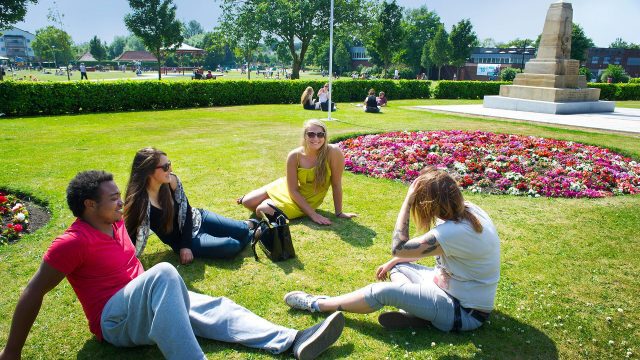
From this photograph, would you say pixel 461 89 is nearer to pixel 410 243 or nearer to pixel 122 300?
pixel 410 243

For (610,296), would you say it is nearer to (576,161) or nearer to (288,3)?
(576,161)

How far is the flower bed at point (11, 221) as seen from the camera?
516 centimetres

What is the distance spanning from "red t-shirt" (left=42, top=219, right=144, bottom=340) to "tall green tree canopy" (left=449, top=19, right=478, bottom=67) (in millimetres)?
58836

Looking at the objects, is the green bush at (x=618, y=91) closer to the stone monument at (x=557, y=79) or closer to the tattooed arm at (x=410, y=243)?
the stone monument at (x=557, y=79)

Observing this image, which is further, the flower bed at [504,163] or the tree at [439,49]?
the tree at [439,49]

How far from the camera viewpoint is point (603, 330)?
140 inches

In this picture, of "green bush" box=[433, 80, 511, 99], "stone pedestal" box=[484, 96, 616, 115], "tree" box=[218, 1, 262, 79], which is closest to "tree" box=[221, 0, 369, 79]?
"tree" box=[218, 1, 262, 79]

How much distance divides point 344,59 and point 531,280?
8511cm

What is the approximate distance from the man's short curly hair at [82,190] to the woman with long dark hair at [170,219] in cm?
115

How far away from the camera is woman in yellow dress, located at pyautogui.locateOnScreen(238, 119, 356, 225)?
214 inches

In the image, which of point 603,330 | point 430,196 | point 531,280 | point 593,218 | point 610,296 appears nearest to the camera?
point 430,196

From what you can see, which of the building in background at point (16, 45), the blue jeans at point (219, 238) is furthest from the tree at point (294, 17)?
the building in background at point (16, 45)

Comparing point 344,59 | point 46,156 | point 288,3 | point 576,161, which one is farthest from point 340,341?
point 344,59

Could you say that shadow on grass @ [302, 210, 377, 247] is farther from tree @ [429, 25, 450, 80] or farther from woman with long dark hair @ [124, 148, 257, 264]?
tree @ [429, 25, 450, 80]
